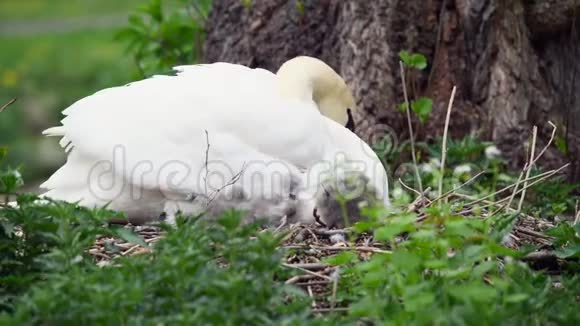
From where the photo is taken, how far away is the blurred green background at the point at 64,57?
6.44 m

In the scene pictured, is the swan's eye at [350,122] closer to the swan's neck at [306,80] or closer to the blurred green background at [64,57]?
the swan's neck at [306,80]

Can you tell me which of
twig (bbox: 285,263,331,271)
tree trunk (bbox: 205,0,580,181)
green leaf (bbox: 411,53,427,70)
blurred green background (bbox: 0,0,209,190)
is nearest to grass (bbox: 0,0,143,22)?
blurred green background (bbox: 0,0,209,190)

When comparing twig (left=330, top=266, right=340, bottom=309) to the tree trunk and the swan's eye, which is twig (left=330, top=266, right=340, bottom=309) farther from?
the tree trunk

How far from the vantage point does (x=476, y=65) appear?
5.46 meters

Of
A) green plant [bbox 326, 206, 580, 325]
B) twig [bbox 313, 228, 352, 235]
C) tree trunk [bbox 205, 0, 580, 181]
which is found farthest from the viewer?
tree trunk [bbox 205, 0, 580, 181]

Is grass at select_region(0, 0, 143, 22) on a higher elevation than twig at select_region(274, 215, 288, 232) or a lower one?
higher

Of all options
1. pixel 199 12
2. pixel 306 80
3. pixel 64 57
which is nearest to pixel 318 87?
pixel 306 80

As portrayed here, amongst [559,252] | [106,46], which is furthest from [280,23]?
[106,46]

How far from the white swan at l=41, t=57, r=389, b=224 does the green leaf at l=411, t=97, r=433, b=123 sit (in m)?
1.10

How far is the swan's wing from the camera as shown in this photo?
3.85 meters

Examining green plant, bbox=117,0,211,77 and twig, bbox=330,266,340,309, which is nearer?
twig, bbox=330,266,340,309

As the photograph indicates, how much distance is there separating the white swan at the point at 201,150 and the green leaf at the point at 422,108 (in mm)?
1100
